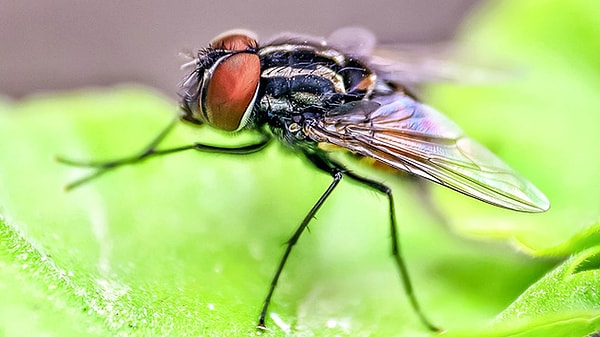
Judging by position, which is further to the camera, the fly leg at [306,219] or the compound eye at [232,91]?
the compound eye at [232,91]

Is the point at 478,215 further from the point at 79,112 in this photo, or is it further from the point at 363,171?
the point at 79,112

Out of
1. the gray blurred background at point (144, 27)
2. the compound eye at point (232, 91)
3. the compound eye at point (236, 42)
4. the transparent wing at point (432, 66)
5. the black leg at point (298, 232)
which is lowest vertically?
the black leg at point (298, 232)

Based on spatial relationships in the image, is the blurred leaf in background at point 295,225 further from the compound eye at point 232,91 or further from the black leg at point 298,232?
the compound eye at point 232,91

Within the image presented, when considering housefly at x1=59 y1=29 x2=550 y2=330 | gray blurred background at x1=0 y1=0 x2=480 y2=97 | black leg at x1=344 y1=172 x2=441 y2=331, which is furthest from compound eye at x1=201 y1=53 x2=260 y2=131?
gray blurred background at x1=0 y1=0 x2=480 y2=97

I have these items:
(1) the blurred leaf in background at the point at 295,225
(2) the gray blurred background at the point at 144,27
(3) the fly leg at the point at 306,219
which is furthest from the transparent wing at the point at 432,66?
(2) the gray blurred background at the point at 144,27

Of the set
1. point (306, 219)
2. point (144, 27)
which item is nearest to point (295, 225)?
point (306, 219)

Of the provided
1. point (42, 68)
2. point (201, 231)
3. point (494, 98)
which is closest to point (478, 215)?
point (494, 98)

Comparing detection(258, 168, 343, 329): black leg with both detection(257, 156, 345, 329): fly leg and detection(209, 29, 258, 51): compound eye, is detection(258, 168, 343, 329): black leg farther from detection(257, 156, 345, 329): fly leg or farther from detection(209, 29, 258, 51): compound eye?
detection(209, 29, 258, 51): compound eye
